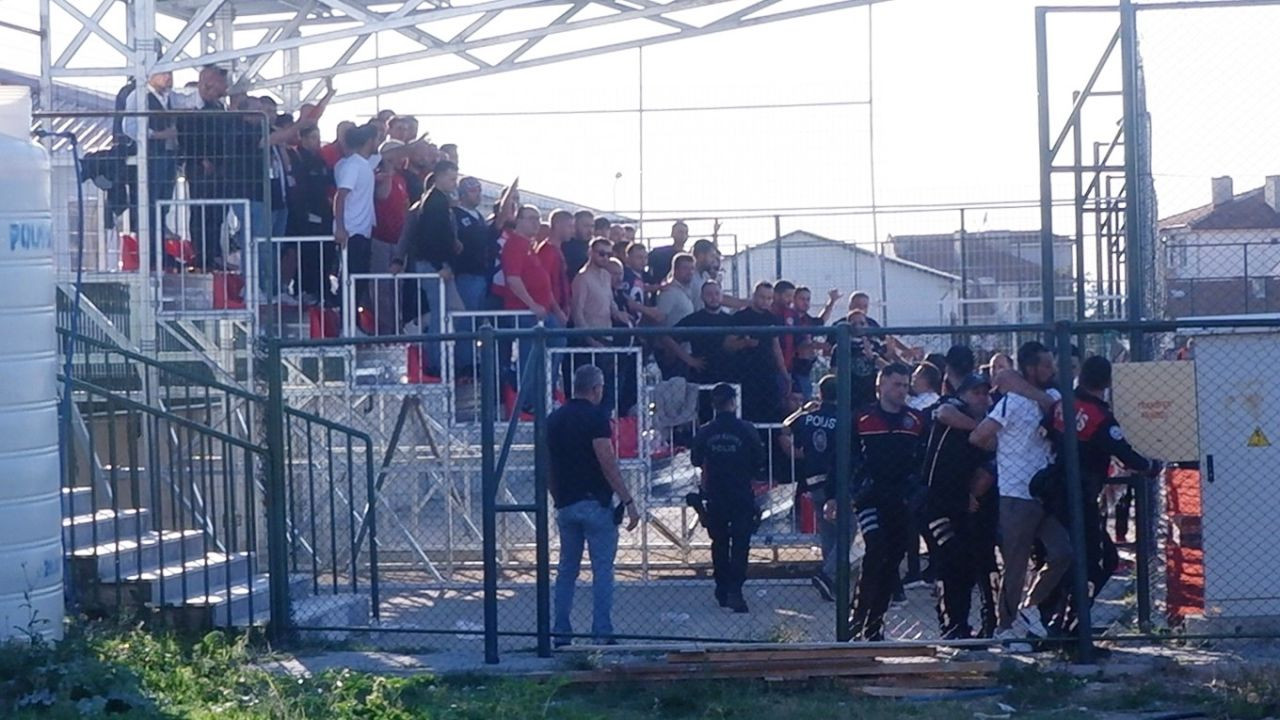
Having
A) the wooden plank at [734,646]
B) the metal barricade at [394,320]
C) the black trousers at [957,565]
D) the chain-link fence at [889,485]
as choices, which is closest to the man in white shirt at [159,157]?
the metal barricade at [394,320]

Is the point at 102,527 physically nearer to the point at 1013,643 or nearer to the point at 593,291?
the point at 593,291

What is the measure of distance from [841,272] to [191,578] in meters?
10.1

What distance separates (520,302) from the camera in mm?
14695

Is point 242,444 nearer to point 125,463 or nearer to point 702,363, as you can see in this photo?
point 125,463

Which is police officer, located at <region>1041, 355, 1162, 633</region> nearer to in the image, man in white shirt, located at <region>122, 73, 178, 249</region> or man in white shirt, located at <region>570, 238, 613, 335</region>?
man in white shirt, located at <region>570, 238, 613, 335</region>

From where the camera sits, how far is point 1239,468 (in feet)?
35.1

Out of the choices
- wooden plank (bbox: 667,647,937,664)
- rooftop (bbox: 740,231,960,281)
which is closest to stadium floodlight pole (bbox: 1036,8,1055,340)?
wooden plank (bbox: 667,647,937,664)

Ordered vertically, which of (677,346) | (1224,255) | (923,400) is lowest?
(923,400)

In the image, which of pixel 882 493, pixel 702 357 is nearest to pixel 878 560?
pixel 882 493

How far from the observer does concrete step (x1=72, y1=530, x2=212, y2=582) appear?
10.8 m

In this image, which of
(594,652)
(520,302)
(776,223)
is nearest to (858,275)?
(776,223)

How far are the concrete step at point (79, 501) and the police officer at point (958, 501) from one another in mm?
5252

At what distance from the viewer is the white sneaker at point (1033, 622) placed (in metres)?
10.8

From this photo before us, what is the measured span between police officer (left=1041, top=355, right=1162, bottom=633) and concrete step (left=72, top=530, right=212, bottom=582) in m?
5.32
